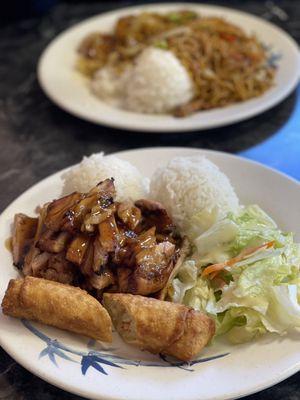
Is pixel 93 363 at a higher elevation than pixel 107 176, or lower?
lower

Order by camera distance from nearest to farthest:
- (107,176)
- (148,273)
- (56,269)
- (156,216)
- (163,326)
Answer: (163,326) → (148,273) → (56,269) → (156,216) → (107,176)

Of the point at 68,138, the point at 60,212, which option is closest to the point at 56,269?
the point at 60,212

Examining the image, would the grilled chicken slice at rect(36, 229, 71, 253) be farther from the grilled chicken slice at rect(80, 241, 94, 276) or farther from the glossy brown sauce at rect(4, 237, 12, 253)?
the glossy brown sauce at rect(4, 237, 12, 253)

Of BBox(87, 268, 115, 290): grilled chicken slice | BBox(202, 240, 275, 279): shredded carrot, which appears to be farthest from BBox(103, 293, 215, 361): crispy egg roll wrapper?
BBox(202, 240, 275, 279): shredded carrot

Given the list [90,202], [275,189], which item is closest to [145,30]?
[275,189]

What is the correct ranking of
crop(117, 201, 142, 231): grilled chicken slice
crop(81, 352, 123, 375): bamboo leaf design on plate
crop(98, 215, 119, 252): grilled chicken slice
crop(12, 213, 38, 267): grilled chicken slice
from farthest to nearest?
crop(12, 213, 38, 267): grilled chicken slice
crop(117, 201, 142, 231): grilled chicken slice
crop(98, 215, 119, 252): grilled chicken slice
crop(81, 352, 123, 375): bamboo leaf design on plate

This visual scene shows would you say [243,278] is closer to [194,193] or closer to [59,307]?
[194,193]
